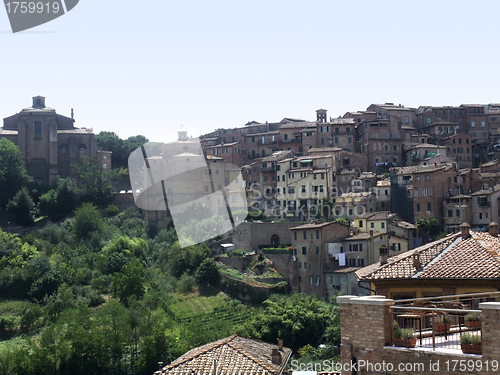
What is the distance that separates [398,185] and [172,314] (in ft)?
76.3

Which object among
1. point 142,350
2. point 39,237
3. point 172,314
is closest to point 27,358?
point 142,350

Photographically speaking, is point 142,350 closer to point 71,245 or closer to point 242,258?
point 242,258

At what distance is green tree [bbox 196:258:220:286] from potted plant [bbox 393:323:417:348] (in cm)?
4222

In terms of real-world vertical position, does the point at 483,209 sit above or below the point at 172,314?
above

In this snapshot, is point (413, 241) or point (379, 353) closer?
point (379, 353)

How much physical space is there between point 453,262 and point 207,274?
38330mm

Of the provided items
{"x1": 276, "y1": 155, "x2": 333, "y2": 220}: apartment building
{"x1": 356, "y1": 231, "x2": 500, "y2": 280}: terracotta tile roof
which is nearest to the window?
{"x1": 276, "y1": 155, "x2": 333, "y2": 220}: apartment building

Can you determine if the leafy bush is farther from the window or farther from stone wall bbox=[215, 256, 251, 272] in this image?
the window

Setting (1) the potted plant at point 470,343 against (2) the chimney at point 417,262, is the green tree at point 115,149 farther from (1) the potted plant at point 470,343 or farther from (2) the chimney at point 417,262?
(1) the potted plant at point 470,343

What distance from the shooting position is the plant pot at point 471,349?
746 centimetres

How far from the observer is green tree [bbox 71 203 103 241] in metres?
58.3

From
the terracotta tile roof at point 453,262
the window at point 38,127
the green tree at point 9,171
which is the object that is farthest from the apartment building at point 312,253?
the window at point 38,127

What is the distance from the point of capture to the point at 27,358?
3297cm

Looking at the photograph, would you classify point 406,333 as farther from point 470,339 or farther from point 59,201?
point 59,201
